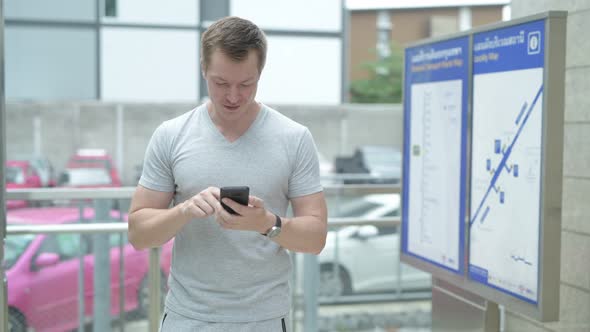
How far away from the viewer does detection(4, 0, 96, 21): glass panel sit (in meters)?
23.7

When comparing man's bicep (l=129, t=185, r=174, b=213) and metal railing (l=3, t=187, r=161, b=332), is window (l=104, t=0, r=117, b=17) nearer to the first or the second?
metal railing (l=3, t=187, r=161, b=332)

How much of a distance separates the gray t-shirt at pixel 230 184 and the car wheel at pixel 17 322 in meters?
2.14

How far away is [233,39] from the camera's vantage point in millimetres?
2084

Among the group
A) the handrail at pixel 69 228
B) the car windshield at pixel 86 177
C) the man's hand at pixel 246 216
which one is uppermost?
the man's hand at pixel 246 216

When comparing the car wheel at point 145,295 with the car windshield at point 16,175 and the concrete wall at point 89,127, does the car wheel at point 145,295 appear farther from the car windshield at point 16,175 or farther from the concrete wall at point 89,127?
the concrete wall at point 89,127

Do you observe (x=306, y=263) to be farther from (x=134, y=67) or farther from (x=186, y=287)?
(x=134, y=67)

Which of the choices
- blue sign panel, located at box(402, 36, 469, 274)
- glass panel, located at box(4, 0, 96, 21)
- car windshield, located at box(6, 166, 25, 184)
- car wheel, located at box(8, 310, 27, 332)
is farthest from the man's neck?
glass panel, located at box(4, 0, 96, 21)

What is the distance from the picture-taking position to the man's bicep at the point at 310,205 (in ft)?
7.46

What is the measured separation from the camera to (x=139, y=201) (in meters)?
2.29

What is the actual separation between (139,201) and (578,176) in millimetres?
2087

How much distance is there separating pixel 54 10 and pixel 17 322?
69.9 feet

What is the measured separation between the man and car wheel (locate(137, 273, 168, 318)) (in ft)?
6.00

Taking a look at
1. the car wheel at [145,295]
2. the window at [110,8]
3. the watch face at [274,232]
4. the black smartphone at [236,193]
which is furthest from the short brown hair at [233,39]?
the window at [110,8]

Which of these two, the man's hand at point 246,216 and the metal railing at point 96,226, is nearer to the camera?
the man's hand at point 246,216
